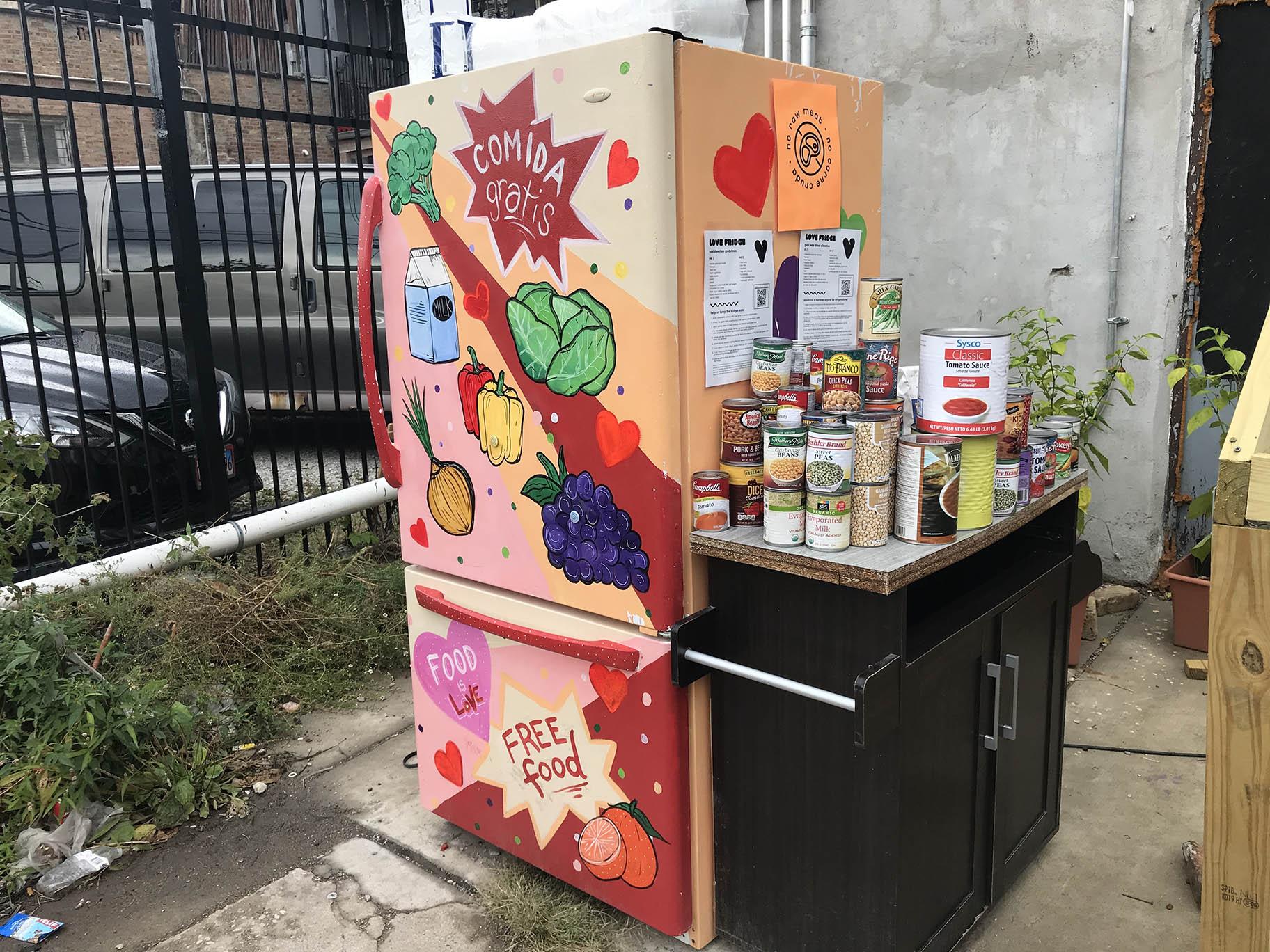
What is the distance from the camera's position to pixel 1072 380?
391 cm

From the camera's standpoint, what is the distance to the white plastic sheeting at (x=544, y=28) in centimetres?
210

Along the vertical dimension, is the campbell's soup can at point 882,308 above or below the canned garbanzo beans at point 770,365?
above

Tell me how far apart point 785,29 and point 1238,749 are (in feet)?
13.4

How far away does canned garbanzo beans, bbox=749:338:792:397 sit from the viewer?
2025 millimetres

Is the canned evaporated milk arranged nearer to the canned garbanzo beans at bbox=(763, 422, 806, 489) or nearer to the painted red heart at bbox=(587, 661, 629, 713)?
the canned garbanzo beans at bbox=(763, 422, 806, 489)

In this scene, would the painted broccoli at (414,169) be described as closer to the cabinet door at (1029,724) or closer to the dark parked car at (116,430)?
the cabinet door at (1029,724)

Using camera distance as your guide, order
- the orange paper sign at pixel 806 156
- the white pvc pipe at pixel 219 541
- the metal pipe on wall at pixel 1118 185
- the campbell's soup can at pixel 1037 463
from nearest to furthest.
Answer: the orange paper sign at pixel 806 156 < the campbell's soup can at pixel 1037 463 < the white pvc pipe at pixel 219 541 < the metal pipe on wall at pixel 1118 185

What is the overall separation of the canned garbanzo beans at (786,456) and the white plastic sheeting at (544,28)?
87cm

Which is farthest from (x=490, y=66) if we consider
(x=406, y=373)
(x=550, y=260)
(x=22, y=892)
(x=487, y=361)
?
(x=22, y=892)

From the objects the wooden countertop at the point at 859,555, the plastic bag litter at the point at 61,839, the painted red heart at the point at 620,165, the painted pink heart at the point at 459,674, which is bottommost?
the plastic bag litter at the point at 61,839

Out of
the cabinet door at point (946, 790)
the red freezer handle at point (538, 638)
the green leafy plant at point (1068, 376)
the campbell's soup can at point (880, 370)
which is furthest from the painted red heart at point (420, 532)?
the green leafy plant at point (1068, 376)

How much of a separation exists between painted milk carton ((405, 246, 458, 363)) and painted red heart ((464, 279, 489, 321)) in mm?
57

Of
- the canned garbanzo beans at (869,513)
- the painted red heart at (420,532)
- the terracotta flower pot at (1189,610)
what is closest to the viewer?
the canned garbanzo beans at (869,513)

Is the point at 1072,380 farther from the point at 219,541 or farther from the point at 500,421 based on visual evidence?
the point at 219,541
